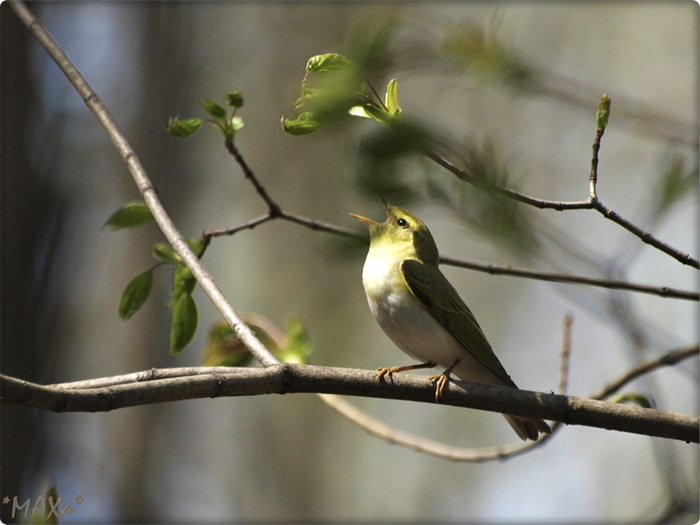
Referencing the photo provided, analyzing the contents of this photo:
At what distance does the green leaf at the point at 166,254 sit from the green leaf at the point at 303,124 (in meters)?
0.70

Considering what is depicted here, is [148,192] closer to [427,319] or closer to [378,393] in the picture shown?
[378,393]

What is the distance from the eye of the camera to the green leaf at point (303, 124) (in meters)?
1.35

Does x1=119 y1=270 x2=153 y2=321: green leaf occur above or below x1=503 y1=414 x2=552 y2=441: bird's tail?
above

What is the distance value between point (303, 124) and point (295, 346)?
3.82 feet

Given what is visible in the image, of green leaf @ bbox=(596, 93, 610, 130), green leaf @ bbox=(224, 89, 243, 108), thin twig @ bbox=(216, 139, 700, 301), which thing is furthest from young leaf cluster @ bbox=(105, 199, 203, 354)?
green leaf @ bbox=(596, 93, 610, 130)

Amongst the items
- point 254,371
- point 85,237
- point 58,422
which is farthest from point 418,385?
point 85,237

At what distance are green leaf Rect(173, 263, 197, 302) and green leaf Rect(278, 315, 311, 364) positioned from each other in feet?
1.82

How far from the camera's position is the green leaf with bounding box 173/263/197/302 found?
6.11ft

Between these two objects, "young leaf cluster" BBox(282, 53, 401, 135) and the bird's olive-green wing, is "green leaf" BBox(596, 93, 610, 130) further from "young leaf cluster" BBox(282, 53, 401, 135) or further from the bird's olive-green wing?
the bird's olive-green wing

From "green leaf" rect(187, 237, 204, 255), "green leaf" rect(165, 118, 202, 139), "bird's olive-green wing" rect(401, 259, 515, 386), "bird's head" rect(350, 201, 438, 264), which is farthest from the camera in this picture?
"bird's head" rect(350, 201, 438, 264)

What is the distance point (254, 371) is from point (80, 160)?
16.3ft

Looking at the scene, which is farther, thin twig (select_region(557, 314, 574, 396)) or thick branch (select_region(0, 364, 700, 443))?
thin twig (select_region(557, 314, 574, 396))

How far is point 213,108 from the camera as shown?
166 centimetres

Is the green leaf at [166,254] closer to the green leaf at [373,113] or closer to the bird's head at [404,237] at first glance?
the green leaf at [373,113]
